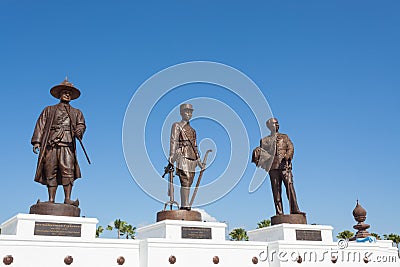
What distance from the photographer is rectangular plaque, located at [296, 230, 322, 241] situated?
11.6 metres

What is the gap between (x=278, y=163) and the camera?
40.6 feet

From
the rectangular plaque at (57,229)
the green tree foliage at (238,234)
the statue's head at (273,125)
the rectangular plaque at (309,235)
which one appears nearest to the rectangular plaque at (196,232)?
the rectangular plaque at (57,229)

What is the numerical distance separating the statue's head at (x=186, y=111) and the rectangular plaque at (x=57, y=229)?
4054 millimetres

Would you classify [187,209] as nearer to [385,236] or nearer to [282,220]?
[282,220]

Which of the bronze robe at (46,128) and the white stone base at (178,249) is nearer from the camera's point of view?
the white stone base at (178,249)

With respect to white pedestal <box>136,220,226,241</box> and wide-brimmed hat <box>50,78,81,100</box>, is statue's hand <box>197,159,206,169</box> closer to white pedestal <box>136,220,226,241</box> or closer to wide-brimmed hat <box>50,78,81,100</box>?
white pedestal <box>136,220,226,241</box>

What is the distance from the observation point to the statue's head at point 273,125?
12.7 m

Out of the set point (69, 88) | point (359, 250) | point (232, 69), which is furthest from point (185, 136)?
point (359, 250)

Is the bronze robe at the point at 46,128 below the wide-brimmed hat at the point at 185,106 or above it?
below

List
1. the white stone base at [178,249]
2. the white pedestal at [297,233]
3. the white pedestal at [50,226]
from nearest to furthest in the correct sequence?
the white stone base at [178,249] → the white pedestal at [50,226] → the white pedestal at [297,233]

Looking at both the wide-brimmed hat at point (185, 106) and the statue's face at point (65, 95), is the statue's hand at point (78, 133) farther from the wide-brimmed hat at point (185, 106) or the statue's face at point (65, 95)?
the wide-brimmed hat at point (185, 106)

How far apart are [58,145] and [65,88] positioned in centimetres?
146

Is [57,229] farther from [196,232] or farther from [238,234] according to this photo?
[238,234]

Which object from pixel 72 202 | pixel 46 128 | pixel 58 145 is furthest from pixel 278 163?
pixel 46 128
